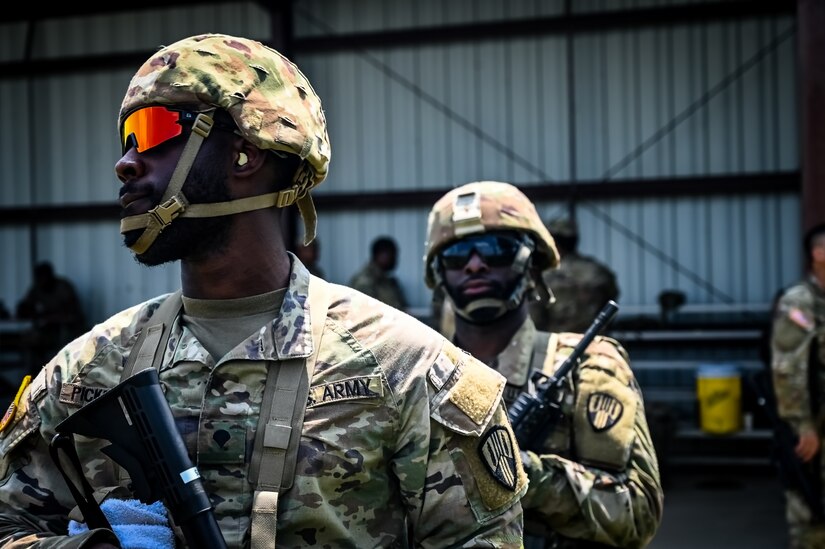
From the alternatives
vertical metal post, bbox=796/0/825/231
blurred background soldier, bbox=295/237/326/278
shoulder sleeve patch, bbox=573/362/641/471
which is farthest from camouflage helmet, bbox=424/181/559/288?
blurred background soldier, bbox=295/237/326/278

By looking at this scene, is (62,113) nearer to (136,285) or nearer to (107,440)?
(136,285)

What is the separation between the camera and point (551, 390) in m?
3.43

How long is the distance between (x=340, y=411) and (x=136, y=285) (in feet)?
40.0

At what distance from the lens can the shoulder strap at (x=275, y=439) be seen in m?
2.02

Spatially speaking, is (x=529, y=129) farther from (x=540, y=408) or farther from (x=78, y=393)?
(x=78, y=393)

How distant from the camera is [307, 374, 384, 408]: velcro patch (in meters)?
2.13

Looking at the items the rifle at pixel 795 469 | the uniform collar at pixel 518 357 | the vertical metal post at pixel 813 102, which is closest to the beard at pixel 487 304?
the uniform collar at pixel 518 357

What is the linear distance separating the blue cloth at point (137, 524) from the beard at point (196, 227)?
19.4 inches

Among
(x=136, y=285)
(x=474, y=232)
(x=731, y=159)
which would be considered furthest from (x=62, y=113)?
(x=474, y=232)

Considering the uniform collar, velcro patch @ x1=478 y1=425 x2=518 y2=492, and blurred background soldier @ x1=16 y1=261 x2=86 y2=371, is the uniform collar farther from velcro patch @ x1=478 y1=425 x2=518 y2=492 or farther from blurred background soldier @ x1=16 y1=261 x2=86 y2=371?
blurred background soldier @ x1=16 y1=261 x2=86 y2=371

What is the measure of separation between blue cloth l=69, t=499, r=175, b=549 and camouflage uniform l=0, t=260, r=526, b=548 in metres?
0.10

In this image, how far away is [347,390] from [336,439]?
10 cm

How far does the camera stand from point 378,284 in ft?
38.2

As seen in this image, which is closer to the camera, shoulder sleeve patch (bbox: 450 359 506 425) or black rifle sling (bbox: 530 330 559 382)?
shoulder sleeve patch (bbox: 450 359 506 425)
